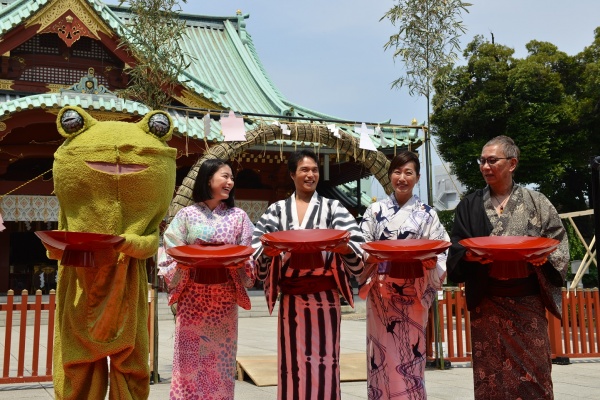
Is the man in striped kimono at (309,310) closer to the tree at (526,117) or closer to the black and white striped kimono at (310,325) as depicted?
the black and white striped kimono at (310,325)

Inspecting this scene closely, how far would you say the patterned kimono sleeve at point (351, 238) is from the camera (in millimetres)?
3896

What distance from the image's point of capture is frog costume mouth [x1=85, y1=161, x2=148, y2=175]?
3.97m

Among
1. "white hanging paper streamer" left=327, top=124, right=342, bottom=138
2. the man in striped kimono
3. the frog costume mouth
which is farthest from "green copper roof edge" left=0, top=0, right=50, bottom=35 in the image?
the man in striped kimono

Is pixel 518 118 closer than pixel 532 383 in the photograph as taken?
No

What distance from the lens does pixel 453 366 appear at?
301 inches

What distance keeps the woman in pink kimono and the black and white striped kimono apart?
22cm

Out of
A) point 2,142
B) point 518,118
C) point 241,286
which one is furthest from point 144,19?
point 518,118

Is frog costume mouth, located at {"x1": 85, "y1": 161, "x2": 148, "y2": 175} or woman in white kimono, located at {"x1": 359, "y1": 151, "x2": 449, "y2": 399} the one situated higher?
frog costume mouth, located at {"x1": 85, "y1": 161, "x2": 148, "y2": 175}

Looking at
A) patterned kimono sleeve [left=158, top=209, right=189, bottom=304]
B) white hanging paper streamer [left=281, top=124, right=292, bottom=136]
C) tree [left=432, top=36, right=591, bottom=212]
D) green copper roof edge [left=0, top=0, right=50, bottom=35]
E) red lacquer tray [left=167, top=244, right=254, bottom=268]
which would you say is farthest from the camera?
tree [left=432, top=36, right=591, bottom=212]

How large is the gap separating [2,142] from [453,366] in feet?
36.8

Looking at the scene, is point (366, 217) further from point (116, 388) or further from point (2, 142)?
point (2, 142)

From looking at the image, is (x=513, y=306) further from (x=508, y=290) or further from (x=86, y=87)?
(x=86, y=87)

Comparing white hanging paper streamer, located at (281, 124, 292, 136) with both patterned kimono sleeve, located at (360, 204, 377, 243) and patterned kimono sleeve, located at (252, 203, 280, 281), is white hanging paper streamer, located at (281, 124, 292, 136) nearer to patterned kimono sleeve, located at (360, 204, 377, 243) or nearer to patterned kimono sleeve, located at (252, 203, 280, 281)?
patterned kimono sleeve, located at (360, 204, 377, 243)

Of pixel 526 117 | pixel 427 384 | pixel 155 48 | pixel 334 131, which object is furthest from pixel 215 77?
pixel 427 384
